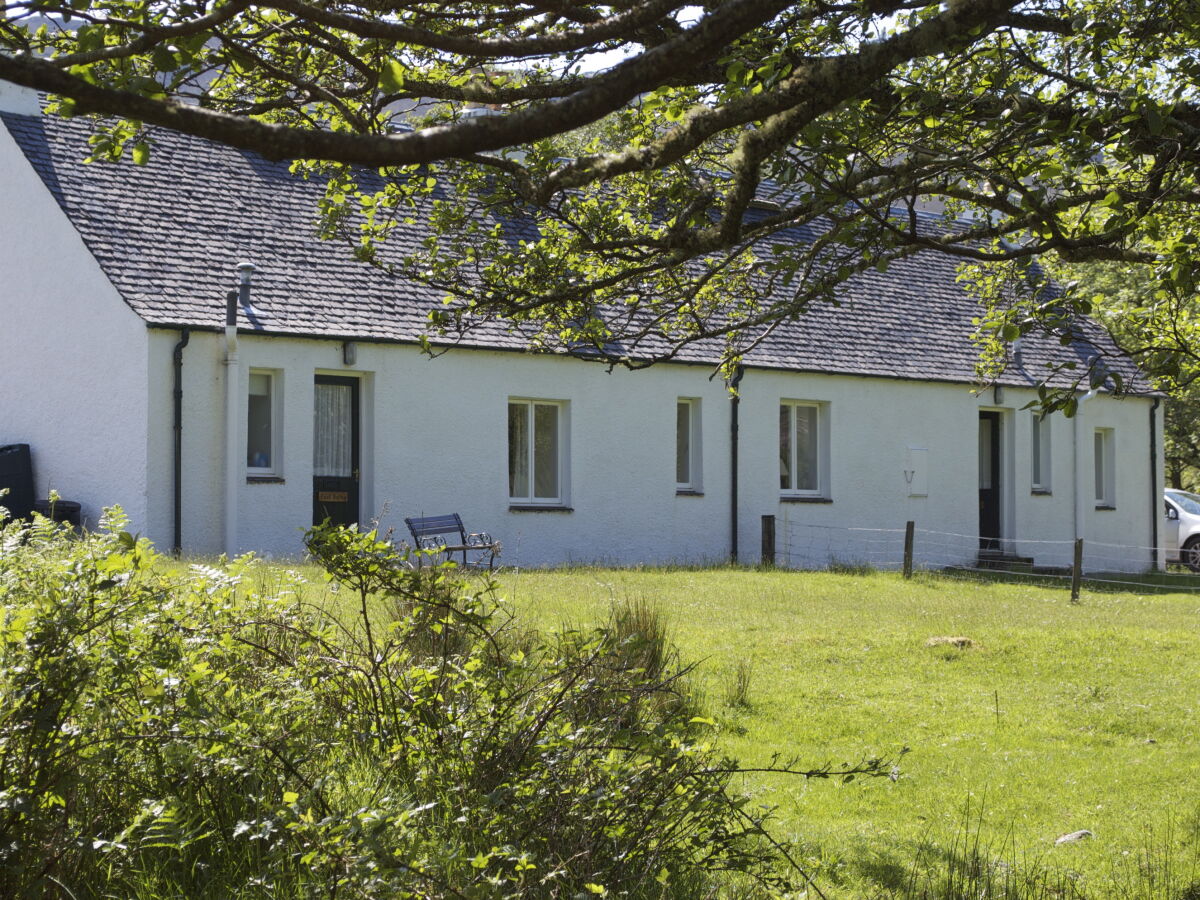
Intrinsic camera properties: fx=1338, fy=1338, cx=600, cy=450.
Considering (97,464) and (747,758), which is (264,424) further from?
(747,758)

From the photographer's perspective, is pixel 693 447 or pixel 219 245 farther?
pixel 693 447

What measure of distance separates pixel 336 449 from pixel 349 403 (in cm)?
68

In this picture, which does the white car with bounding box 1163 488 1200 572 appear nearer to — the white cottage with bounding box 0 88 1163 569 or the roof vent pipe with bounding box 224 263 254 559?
the white cottage with bounding box 0 88 1163 569

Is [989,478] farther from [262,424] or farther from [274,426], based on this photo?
[262,424]

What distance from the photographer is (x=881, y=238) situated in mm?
6660

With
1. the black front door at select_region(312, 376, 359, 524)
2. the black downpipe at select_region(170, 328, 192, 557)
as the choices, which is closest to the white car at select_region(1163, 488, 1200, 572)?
the black front door at select_region(312, 376, 359, 524)

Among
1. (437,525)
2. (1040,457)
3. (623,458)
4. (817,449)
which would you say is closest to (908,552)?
(817,449)

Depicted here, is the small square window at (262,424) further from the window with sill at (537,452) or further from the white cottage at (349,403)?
the window with sill at (537,452)

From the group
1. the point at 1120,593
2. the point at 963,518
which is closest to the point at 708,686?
the point at 1120,593

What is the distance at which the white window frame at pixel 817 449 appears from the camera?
2289 centimetres

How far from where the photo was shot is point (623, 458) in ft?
68.5

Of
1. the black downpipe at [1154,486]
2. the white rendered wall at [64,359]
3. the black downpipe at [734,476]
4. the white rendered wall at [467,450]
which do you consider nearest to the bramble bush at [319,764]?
the white rendered wall at [467,450]

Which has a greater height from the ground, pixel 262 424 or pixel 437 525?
pixel 262 424

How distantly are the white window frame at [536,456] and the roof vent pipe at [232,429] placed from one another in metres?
4.19
